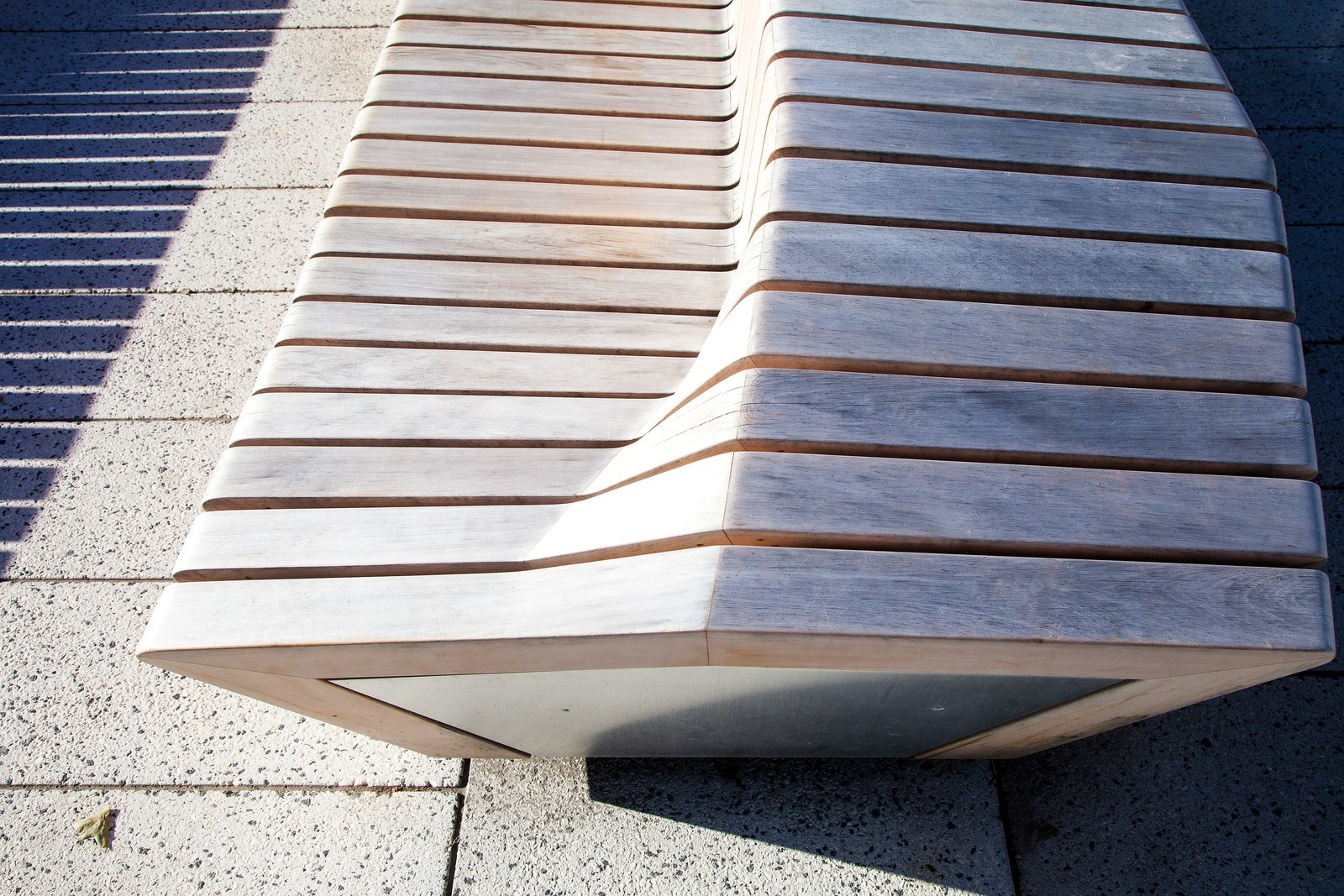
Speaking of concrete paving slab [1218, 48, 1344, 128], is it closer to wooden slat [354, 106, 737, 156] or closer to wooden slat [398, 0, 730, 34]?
wooden slat [398, 0, 730, 34]

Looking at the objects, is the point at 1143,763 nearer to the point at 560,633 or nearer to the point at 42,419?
the point at 560,633

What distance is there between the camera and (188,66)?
374 cm

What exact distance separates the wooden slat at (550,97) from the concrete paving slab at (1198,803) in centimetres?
179

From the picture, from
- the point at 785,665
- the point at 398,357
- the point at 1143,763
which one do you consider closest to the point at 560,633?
the point at 785,665

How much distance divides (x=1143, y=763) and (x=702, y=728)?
1052 millimetres

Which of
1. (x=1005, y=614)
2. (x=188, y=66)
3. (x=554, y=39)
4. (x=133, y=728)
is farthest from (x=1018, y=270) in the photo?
(x=188, y=66)

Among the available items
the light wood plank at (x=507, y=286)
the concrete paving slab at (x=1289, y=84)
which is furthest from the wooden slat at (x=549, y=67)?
the concrete paving slab at (x=1289, y=84)

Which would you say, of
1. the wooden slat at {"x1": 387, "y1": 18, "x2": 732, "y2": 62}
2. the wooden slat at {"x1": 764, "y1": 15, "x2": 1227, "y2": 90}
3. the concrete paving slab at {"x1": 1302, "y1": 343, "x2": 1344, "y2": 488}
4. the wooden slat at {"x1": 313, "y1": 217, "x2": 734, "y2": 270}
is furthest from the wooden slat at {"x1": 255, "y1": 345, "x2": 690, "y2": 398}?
the concrete paving slab at {"x1": 1302, "y1": 343, "x2": 1344, "y2": 488}

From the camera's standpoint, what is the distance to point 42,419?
2.68 m

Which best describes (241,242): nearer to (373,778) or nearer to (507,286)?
(507,286)

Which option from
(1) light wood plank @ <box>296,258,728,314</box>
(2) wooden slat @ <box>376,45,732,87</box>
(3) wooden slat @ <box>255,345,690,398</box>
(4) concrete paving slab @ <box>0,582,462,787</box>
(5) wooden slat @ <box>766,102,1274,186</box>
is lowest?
(4) concrete paving slab @ <box>0,582,462,787</box>

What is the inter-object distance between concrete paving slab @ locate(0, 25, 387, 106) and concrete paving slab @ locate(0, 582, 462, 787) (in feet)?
7.53

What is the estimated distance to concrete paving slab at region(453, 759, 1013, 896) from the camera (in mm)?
1860

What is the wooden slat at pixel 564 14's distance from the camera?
257 cm
